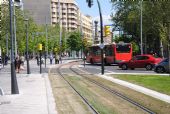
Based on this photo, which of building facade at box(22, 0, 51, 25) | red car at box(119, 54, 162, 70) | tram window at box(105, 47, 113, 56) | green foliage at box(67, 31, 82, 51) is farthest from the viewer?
building facade at box(22, 0, 51, 25)

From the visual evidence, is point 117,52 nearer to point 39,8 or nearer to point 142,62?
point 142,62

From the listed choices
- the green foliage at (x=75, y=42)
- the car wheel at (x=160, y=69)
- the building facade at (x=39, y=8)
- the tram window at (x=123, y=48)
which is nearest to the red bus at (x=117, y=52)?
the tram window at (x=123, y=48)

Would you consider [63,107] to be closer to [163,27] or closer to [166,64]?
[163,27]

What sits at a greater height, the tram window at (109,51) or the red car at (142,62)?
the tram window at (109,51)

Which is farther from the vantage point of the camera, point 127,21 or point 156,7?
point 127,21

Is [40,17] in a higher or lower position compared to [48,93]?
higher

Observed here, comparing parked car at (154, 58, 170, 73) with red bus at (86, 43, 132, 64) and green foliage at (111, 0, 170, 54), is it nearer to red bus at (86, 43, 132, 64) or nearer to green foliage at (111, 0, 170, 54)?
red bus at (86, 43, 132, 64)

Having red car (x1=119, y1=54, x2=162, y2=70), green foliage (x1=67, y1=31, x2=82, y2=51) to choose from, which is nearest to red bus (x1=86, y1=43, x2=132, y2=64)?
red car (x1=119, y1=54, x2=162, y2=70)

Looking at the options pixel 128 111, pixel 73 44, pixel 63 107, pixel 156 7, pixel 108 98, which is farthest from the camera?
pixel 73 44

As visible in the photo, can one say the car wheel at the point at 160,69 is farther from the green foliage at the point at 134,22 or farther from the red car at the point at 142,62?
the green foliage at the point at 134,22

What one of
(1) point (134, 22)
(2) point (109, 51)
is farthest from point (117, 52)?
(1) point (134, 22)

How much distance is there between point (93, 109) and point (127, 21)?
7381cm

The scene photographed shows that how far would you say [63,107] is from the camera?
17.9 meters

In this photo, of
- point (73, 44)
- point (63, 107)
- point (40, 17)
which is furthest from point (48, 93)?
point (40, 17)
